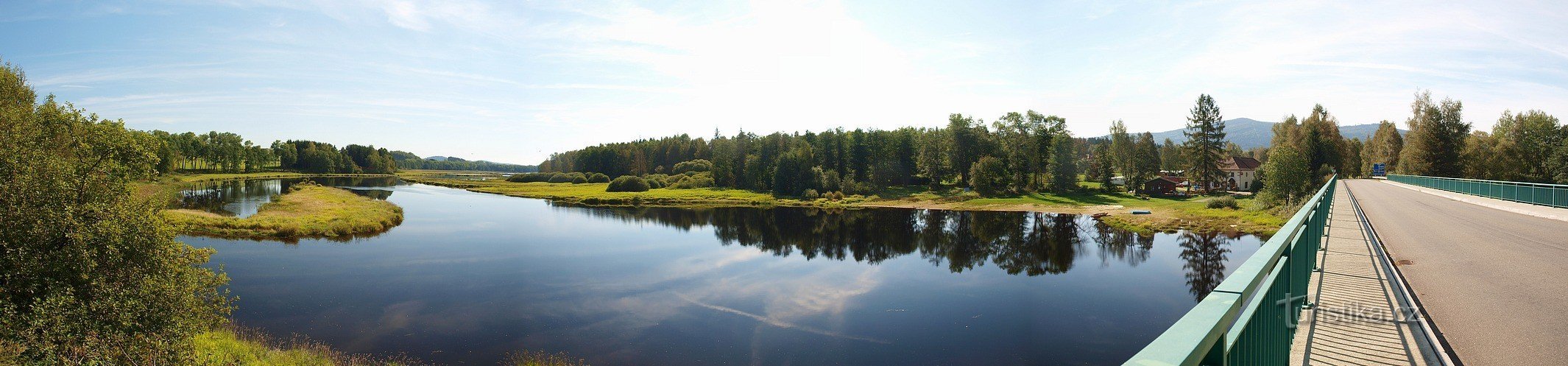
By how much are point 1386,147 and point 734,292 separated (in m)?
96.4

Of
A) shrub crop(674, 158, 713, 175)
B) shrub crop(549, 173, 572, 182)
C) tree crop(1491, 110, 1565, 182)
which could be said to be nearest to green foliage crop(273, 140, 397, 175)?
shrub crop(549, 173, 572, 182)

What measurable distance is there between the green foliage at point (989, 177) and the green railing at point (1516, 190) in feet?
132

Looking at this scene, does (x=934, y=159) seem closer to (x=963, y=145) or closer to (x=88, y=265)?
(x=963, y=145)

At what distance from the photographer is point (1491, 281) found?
9.21 m

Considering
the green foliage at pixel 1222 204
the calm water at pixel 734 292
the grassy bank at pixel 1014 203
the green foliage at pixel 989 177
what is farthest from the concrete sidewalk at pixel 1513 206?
the green foliage at pixel 989 177

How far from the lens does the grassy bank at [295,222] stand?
3962 cm

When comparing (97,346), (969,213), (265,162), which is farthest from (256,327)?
(265,162)

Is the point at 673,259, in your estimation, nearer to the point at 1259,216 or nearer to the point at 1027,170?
the point at 1259,216

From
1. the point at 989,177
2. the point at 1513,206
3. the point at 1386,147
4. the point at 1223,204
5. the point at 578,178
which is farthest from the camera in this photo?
the point at 578,178

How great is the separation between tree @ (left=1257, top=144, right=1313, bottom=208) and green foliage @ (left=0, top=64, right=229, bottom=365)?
6163cm

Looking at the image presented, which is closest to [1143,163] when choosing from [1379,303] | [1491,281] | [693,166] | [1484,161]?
[1484,161]

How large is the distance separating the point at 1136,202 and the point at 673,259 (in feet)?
178

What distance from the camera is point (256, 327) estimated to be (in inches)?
766

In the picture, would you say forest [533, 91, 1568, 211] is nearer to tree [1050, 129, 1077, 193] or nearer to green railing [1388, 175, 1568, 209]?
tree [1050, 129, 1077, 193]
